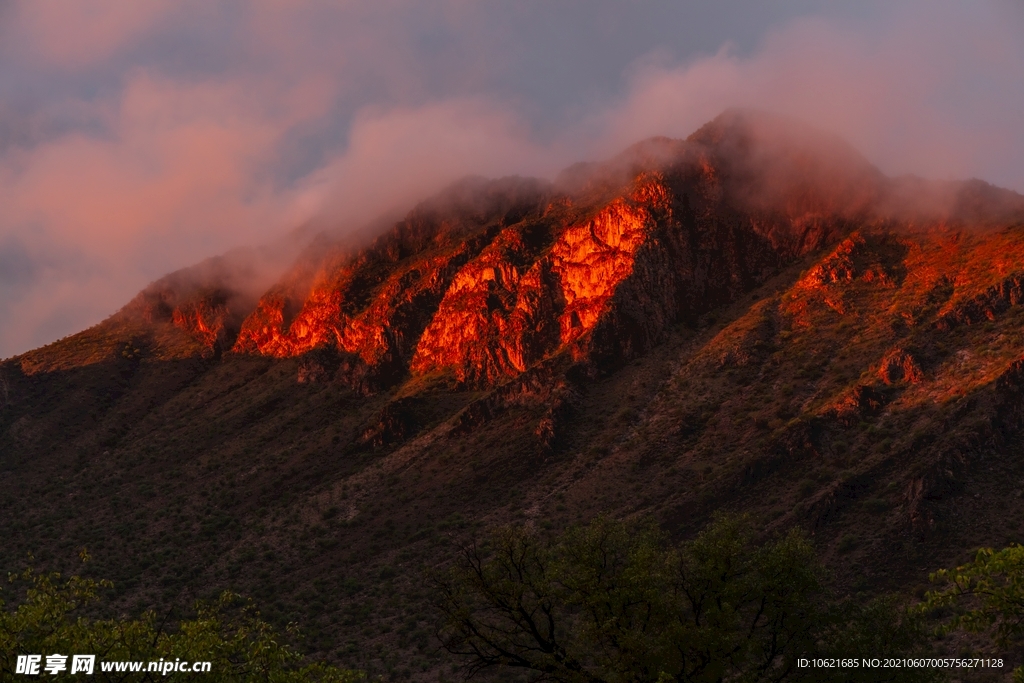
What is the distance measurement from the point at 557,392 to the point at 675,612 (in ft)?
244

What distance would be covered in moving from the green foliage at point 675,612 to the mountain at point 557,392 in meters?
33.7

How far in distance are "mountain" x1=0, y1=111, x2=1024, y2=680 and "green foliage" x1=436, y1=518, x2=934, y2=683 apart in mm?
33734

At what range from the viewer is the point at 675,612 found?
3416cm

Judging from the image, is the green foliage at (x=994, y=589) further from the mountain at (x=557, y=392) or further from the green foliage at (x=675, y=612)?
the mountain at (x=557, y=392)

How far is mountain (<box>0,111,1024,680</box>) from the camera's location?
257 feet

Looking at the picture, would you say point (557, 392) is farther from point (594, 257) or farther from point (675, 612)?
point (675, 612)

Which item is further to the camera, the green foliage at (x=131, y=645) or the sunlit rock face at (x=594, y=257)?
the sunlit rock face at (x=594, y=257)

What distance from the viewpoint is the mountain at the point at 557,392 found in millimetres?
78375


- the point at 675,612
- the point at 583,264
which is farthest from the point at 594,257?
the point at 675,612

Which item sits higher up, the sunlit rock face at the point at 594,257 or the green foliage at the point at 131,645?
the sunlit rock face at the point at 594,257

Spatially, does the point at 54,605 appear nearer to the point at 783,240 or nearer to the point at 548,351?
the point at 548,351

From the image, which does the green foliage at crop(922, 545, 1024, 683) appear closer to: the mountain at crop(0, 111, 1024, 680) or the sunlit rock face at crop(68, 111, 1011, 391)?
the mountain at crop(0, 111, 1024, 680)

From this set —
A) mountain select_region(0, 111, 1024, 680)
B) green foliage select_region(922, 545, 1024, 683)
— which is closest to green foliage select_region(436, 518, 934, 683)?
green foliage select_region(922, 545, 1024, 683)

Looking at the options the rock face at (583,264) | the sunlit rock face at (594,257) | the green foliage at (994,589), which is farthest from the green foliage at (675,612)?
the rock face at (583,264)
